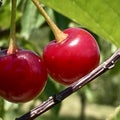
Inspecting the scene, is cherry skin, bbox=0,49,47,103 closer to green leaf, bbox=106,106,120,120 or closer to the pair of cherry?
the pair of cherry

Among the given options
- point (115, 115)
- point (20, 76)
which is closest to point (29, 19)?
point (115, 115)

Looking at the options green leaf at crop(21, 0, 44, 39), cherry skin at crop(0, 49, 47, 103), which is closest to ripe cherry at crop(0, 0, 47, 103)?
cherry skin at crop(0, 49, 47, 103)

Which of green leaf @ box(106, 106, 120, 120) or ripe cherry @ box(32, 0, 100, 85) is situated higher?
ripe cherry @ box(32, 0, 100, 85)

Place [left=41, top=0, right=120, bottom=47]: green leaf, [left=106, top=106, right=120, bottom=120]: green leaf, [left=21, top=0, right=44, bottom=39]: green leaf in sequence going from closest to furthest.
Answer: [left=41, top=0, right=120, bottom=47]: green leaf
[left=106, top=106, right=120, bottom=120]: green leaf
[left=21, top=0, right=44, bottom=39]: green leaf

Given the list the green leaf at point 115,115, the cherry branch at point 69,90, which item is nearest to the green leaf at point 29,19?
the green leaf at point 115,115

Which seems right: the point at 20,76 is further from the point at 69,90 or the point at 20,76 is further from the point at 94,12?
the point at 94,12

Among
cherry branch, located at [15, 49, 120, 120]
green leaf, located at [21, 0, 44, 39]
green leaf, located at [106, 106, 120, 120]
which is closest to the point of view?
cherry branch, located at [15, 49, 120, 120]

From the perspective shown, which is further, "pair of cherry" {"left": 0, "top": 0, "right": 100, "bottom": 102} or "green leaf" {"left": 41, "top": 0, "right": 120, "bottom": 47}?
"pair of cherry" {"left": 0, "top": 0, "right": 100, "bottom": 102}
